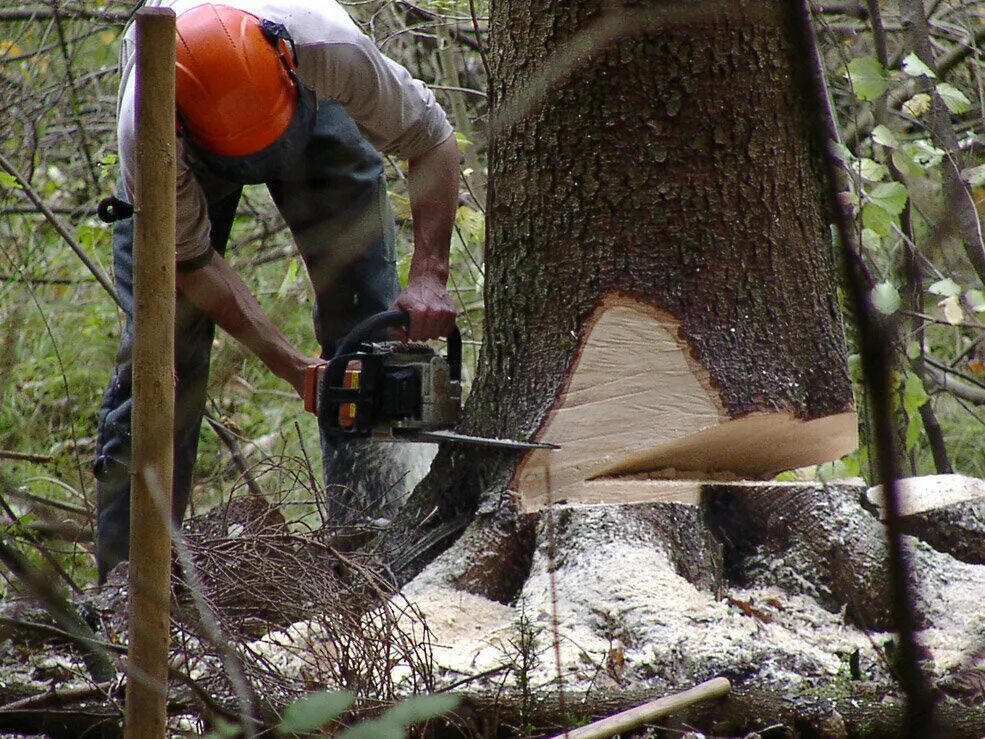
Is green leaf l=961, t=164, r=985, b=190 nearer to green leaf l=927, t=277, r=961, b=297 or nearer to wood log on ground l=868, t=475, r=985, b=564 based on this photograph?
green leaf l=927, t=277, r=961, b=297

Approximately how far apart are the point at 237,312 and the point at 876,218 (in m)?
1.80

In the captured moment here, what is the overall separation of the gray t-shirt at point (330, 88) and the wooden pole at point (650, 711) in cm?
163

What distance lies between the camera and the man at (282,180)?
2.42m

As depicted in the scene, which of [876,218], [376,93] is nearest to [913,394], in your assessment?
[876,218]

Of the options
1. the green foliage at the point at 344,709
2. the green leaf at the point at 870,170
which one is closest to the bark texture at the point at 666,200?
the green leaf at the point at 870,170

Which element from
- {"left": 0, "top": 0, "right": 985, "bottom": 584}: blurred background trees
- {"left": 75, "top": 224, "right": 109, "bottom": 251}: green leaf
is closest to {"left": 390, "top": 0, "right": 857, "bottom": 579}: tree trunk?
{"left": 0, "top": 0, "right": 985, "bottom": 584}: blurred background trees

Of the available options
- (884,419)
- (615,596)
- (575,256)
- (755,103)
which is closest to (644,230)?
(575,256)

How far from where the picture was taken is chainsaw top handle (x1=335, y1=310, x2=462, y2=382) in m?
2.67

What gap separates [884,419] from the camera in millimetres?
519

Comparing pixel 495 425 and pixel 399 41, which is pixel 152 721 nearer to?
pixel 495 425

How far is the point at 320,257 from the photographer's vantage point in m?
3.25

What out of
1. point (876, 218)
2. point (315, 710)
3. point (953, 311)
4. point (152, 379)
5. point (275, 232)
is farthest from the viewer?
point (275, 232)

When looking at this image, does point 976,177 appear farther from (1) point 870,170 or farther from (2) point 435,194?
(2) point 435,194

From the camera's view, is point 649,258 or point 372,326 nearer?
point 649,258
